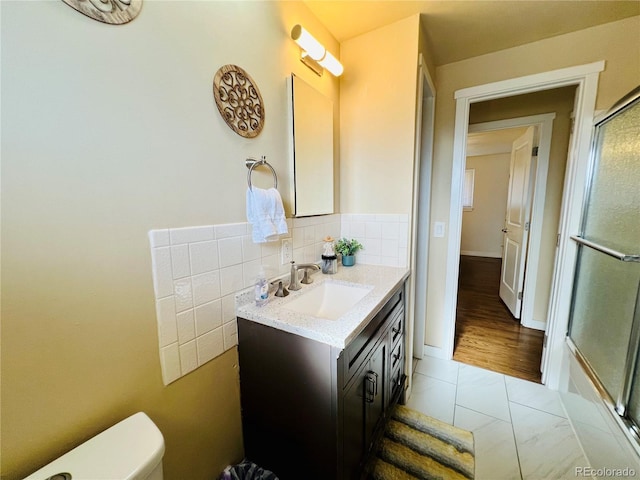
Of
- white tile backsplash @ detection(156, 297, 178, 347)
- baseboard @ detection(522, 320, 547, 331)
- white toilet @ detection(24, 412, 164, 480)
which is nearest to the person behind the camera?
white toilet @ detection(24, 412, 164, 480)

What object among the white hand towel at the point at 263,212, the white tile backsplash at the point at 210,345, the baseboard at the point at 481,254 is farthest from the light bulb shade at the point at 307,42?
the baseboard at the point at 481,254

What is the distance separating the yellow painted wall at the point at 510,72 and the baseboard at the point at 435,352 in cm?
4

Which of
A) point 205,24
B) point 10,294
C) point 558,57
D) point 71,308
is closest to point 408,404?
point 71,308

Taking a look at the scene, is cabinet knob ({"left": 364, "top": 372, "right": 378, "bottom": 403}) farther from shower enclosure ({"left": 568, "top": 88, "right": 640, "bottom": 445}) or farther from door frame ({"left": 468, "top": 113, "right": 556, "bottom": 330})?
door frame ({"left": 468, "top": 113, "right": 556, "bottom": 330})

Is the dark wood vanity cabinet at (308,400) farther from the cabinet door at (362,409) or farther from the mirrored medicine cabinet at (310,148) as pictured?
the mirrored medicine cabinet at (310,148)

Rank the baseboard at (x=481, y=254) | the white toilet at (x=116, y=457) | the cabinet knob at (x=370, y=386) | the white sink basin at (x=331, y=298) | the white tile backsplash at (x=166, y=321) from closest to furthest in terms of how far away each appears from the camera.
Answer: the white toilet at (x=116, y=457) < the white tile backsplash at (x=166, y=321) < the cabinet knob at (x=370, y=386) < the white sink basin at (x=331, y=298) < the baseboard at (x=481, y=254)

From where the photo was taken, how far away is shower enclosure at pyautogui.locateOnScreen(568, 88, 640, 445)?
3.82ft

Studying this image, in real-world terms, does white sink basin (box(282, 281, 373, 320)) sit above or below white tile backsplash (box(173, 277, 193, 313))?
below

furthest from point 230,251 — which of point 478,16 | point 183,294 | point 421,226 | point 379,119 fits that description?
point 478,16

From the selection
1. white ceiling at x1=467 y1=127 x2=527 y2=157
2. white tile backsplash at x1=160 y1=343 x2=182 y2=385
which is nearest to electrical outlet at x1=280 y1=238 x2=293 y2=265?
white tile backsplash at x1=160 y1=343 x2=182 y2=385

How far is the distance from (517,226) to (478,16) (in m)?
2.26

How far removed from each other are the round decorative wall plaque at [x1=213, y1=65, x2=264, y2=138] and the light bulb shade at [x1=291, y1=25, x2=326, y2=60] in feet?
1.13

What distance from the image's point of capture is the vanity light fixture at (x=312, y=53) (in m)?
1.21

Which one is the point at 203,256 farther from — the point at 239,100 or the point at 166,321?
the point at 239,100
